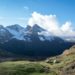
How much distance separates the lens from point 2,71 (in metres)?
130

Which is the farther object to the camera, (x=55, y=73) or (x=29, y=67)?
(x=29, y=67)

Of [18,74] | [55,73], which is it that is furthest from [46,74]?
[18,74]

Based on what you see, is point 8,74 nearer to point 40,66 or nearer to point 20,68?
point 20,68

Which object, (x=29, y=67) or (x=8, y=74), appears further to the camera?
(x=29, y=67)

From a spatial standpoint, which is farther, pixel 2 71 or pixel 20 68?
pixel 20 68

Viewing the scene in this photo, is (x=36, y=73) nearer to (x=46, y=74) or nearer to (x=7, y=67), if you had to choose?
(x=46, y=74)

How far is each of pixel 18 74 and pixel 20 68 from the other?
10382 mm

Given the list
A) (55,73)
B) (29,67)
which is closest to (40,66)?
(29,67)

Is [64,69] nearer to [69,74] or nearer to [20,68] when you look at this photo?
[69,74]

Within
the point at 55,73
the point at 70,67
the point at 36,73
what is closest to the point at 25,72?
the point at 36,73

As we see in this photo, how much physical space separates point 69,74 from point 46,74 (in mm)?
10729

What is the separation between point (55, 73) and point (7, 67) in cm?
2461

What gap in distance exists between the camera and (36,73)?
13375 cm

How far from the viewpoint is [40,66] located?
147 meters
